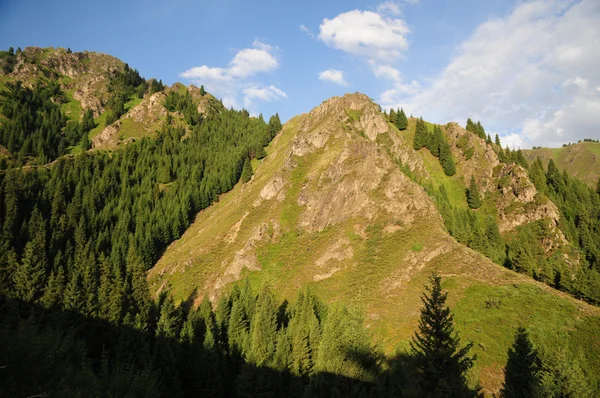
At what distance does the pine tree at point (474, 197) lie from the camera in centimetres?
9481

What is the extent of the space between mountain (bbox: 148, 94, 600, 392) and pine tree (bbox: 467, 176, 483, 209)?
244 centimetres

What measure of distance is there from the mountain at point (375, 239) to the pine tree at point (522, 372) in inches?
153

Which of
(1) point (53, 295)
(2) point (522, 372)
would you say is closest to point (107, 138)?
(1) point (53, 295)

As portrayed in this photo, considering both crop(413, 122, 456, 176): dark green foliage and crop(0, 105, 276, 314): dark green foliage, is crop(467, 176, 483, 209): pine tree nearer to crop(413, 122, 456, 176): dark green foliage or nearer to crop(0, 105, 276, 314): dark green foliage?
crop(413, 122, 456, 176): dark green foliage

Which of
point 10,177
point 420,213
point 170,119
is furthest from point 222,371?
point 170,119

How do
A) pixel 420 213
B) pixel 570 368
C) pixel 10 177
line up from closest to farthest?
pixel 570 368, pixel 420 213, pixel 10 177

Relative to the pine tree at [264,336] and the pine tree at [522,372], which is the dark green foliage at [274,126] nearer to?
the pine tree at [264,336]

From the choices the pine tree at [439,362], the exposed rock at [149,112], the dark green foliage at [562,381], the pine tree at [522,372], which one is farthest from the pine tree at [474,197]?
the exposed rock at [149,112]

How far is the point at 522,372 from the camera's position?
3130 centimetres

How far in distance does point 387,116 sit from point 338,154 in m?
60.6

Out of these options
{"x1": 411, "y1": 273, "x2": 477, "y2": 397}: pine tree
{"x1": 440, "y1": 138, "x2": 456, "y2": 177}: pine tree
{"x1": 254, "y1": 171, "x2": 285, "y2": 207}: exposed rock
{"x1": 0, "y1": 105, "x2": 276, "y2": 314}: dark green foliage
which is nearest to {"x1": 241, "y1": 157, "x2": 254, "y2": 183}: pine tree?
{"x1": 0, "y1": 105, "x2": 276, "y2": 314}: dark green foliage

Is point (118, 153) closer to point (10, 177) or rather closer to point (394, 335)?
point (10, 177)

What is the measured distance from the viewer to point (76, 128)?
575 ft

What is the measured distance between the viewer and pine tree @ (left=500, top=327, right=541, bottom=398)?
98.6 feet
